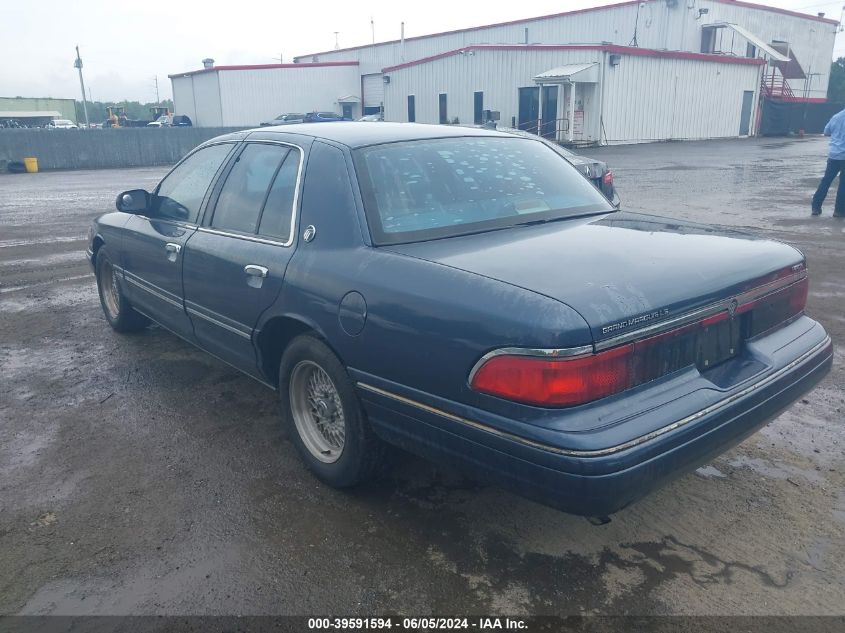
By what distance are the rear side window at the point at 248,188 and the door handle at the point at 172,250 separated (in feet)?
1.20

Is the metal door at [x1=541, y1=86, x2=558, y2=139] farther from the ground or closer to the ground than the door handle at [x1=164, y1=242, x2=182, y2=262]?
farther from the ground

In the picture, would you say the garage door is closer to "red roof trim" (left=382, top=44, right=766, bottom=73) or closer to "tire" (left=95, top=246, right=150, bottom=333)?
"red roof trim" (left=382, top=44, right=766, bottom=73)

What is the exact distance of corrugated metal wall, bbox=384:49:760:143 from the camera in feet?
94.1

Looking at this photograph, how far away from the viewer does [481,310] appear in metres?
2.44

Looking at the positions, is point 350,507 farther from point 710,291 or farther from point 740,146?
point 740,146

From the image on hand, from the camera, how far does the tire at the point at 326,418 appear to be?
10.00ft

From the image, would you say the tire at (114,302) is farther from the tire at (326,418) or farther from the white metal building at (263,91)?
the white metal building at (263,91)

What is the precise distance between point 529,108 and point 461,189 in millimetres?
28438

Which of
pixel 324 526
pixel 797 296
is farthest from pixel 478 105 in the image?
pixel 324 526

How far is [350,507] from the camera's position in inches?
127

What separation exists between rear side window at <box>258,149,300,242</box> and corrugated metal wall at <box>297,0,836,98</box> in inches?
1593

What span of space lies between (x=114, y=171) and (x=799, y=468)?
28.2m

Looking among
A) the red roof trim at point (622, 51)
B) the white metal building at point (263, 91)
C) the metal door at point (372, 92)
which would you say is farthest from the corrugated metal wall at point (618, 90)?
the white metal building at point (263, 91)

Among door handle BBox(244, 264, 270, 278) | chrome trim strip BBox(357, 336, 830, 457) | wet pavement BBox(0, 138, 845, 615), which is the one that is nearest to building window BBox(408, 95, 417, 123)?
wet pavement BBox(0, 138, 845, 615)
